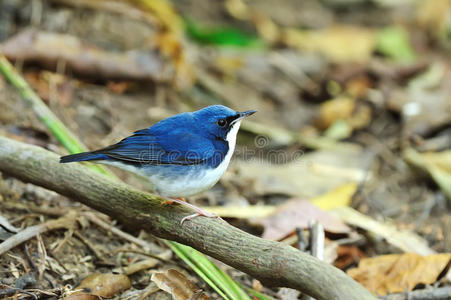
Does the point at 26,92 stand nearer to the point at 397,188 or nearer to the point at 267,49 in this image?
the point at 397,188

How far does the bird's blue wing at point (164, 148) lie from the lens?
400 cm

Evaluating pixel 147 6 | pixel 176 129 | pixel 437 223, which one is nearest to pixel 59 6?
pixel 147 6

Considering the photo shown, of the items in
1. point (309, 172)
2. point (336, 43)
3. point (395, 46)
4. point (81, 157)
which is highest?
point (395, 46)

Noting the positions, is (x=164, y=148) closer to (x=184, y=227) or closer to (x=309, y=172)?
(x=184, y=227)

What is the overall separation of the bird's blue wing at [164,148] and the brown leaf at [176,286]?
2.78 feet

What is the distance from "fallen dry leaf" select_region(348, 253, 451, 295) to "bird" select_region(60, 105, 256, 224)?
1434 mm

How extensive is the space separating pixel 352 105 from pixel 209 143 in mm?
4393

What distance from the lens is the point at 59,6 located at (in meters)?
7.12

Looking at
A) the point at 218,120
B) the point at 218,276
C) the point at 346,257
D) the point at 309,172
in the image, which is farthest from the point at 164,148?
the point at 309,172

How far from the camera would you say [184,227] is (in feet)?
12.2

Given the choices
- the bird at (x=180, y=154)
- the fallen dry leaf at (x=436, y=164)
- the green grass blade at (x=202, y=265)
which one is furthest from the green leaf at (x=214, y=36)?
the bird at (x=180, y=154)

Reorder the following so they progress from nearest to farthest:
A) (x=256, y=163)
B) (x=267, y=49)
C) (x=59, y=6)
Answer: (x=256, y=163) < (x=59, y=6) < (x=267, y=49)

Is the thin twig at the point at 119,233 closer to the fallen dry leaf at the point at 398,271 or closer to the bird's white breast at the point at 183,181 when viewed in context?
the bird's white breast at the point at 183,181

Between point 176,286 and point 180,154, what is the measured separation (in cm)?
99
